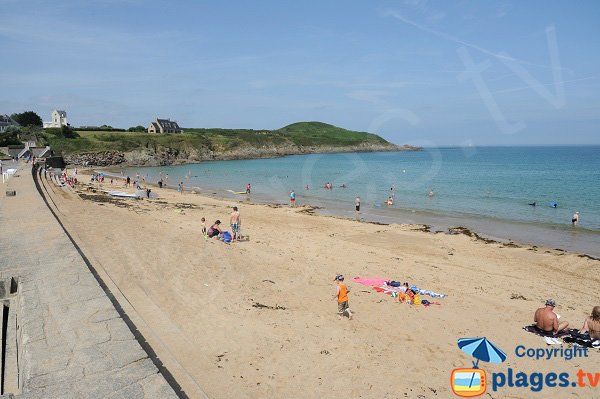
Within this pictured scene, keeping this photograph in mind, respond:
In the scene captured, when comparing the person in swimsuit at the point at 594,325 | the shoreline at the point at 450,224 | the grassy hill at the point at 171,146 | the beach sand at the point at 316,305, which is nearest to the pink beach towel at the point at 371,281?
the beach sand at the point at 316,305

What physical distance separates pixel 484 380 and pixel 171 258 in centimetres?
953

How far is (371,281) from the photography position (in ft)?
41.2

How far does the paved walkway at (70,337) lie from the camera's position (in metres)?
4.51

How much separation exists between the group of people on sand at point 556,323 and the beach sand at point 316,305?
1.46ft

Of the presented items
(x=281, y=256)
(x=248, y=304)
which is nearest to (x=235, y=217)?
(x=281, y=256)

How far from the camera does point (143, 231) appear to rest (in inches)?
634

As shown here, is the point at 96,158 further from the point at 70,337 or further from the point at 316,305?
the point at 70,337

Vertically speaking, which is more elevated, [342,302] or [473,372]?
[342,302]

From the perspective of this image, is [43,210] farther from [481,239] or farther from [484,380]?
[481,239]

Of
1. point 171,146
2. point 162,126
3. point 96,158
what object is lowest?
point 96,158

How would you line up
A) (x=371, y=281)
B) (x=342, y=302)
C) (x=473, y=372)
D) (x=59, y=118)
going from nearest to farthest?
(x=473, y=372) < (x=342, y=302) < (x=371, y=281) < (x=59, y=118)

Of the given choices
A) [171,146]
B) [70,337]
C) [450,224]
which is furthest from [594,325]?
[171,146]

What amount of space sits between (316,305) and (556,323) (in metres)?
5.65

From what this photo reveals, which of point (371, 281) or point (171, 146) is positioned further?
point (171, 146)
